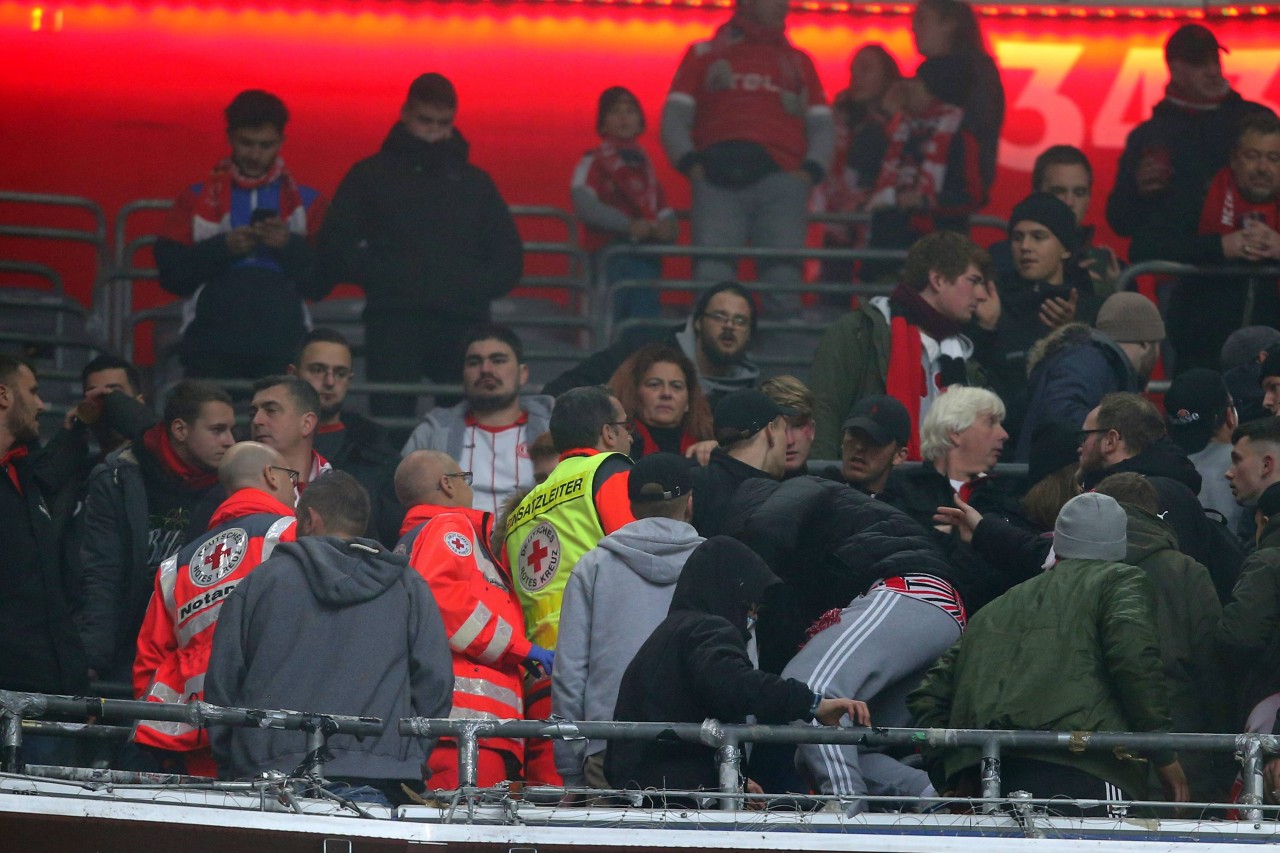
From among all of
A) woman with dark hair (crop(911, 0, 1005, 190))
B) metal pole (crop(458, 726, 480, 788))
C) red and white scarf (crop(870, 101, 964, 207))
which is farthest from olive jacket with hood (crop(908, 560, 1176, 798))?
woman with dark hair (crop(911, 0, 1005, 190))

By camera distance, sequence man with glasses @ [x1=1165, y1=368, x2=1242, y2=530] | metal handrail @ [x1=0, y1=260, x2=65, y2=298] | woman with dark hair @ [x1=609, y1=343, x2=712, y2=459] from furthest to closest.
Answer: metal handrail @ [x1=0, y1=260, x2=65, y2=298]
woman with dark hair @ [x1=609, y1=343, x2=712, y2=459]
man with glasses @ [x1=1165, y1=368, x2=1242, y2=530]

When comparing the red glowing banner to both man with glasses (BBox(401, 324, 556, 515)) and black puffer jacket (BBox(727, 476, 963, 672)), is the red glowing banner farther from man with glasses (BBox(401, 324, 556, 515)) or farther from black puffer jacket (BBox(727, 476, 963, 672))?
black puffer jacket (BBox(727, 476, 963, 672))

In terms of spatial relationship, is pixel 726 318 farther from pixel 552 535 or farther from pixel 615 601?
pixel 615 601

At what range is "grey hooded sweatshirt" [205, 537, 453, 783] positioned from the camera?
5812 mm

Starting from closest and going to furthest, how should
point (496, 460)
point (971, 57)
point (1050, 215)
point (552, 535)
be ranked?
point (552, 535), point (496, 460), point (1050, 215), point (971, 57)

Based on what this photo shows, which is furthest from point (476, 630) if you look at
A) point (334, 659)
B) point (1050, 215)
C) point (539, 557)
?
point (1050, 215)

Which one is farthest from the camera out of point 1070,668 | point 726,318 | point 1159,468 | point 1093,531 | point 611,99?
point 611,99

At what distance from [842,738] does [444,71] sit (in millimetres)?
9513

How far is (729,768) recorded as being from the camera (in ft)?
17.2

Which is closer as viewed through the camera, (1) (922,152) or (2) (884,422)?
(2) (884,422)

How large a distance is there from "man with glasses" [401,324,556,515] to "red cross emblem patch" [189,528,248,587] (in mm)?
2368

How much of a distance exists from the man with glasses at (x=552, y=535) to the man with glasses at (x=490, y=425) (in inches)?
76.1

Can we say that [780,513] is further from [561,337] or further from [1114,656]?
[561,337]

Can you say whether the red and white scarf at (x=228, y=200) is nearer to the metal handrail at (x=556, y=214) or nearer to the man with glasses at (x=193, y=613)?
the metal handrail at (x=556, y=214)
